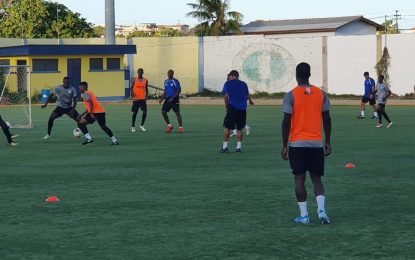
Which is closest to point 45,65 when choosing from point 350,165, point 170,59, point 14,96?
point 14,96

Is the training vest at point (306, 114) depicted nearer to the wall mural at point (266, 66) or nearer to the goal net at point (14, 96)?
the goal net at point (14, 96)

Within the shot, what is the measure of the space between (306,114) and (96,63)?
148 ft

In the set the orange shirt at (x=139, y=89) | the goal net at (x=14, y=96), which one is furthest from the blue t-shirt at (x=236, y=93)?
the goal net at (x=14, y=96)

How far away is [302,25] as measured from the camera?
8500cm

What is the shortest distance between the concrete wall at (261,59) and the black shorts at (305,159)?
44.6 m

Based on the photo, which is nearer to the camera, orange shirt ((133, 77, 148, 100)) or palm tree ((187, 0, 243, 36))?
orange shirt ((133, 77, 148, 100))

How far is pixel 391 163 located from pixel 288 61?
3921cm

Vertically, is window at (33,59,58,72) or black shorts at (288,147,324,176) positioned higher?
Result: window at (33,59,58,72)

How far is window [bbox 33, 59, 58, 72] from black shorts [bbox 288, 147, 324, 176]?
4308cm

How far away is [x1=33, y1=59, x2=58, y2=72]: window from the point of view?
5053 centimetres

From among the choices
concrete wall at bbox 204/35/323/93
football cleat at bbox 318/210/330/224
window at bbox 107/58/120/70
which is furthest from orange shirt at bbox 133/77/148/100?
concrete wall at bbox 204/35/323/93

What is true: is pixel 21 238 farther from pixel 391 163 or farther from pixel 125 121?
pixel 125 121

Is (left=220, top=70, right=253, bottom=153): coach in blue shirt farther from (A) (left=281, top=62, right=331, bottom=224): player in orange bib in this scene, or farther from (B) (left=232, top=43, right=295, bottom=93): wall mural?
(B) (left=232, top=43, right=295, bottom=93): wall mural

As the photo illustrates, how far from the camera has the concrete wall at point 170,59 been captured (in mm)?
58844
